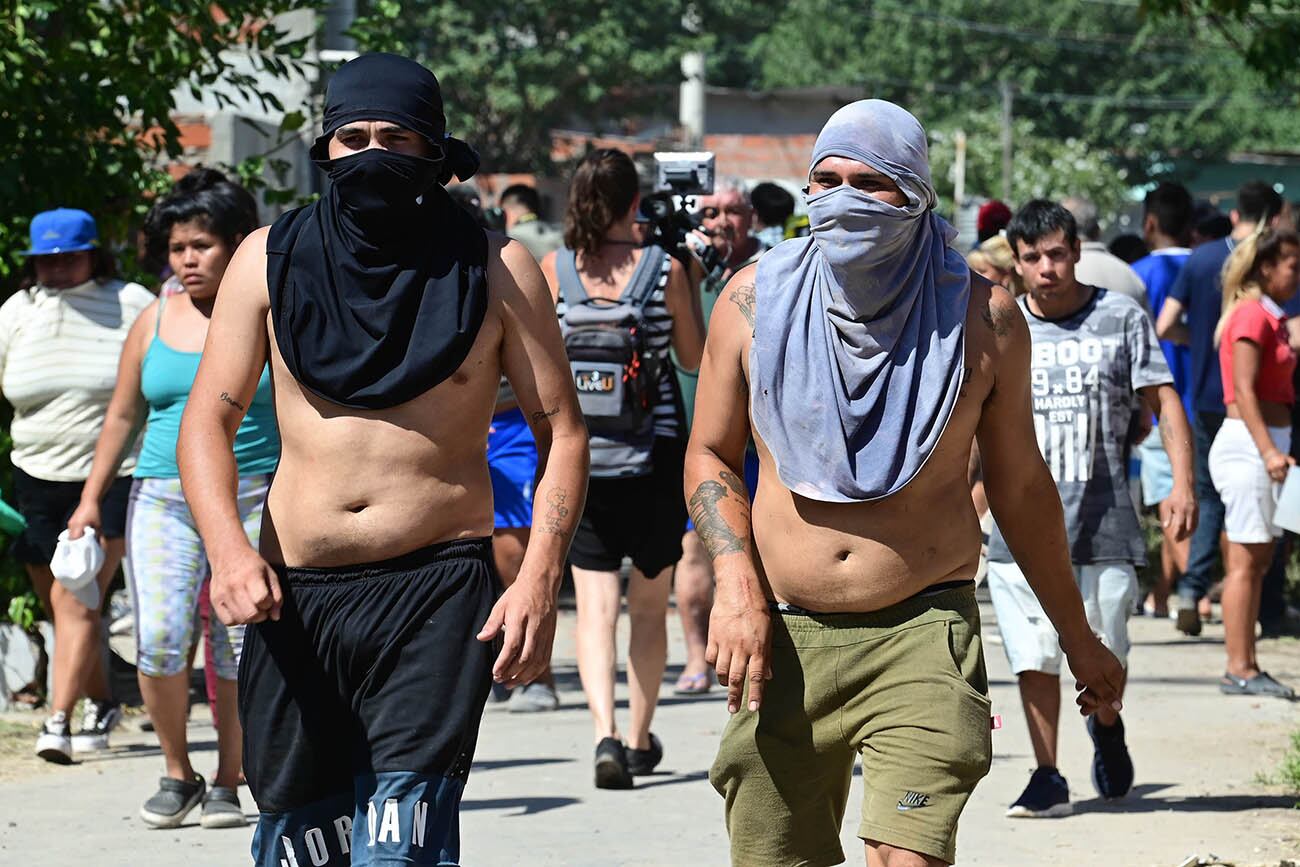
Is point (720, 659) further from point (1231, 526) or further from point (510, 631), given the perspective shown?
point (1231, 526)

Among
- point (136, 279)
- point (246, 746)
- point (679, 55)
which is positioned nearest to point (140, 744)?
point (136, 279)

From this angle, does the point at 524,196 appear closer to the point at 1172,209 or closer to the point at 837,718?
the point at 1172,209

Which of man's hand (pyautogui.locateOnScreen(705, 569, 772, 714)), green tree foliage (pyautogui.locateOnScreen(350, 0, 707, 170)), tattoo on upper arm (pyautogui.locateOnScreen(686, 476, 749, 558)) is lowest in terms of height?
green tree foliage (pyautogui.locateOnScreen(350, 0, 707, 170))

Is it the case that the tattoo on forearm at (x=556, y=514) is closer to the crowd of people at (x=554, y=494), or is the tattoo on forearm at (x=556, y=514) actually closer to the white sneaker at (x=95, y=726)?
the crowd of people at (x=554, y=494)

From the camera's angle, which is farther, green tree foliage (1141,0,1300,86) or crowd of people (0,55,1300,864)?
green tree foliage (1141,0,1300,86)

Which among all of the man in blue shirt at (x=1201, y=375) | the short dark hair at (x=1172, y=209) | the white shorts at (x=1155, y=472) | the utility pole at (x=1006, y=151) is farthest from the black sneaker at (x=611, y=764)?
the utility pole at (x=1006, y=151)

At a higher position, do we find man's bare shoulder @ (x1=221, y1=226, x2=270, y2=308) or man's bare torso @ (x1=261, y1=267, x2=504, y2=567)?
man's bare shoulder @ (x1=221, y1=226, x2=270, y2=308)

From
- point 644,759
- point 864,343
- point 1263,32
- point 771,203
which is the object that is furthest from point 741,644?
point 1263,32

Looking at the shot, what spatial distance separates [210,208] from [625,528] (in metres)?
1.87

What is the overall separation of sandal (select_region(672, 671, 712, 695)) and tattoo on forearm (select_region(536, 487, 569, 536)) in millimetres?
5109

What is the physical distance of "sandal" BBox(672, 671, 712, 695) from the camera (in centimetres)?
916

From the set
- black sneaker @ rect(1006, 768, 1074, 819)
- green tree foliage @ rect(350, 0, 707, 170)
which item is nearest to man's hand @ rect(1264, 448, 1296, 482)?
black sneaker @ rect(1006, 768, 1074, 819)

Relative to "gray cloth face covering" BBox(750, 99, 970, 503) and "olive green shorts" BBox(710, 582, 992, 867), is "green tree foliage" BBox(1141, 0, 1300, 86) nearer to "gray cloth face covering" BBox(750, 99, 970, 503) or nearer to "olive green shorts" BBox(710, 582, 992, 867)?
"gray cloth face covering" BBox(750, 99, 970, 503)

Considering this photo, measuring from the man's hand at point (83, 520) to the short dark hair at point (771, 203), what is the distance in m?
5.44
